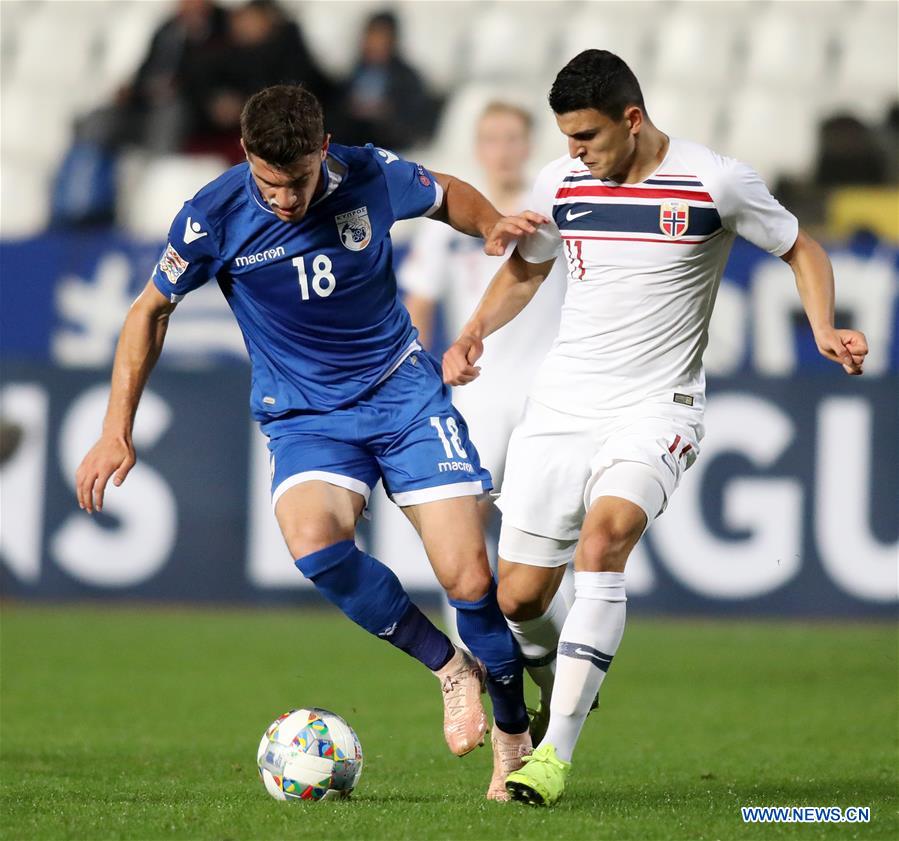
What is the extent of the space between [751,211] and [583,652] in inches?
59.1

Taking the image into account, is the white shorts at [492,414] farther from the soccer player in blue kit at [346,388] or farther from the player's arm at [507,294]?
the player's arm at [507,294]

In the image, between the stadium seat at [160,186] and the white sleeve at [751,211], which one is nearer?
the white sleeve at [751,211]

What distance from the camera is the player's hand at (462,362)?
520 cm

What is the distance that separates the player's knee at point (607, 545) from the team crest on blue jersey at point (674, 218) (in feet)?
3.23

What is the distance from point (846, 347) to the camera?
16.3ft

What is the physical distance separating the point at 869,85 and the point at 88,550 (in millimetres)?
8094

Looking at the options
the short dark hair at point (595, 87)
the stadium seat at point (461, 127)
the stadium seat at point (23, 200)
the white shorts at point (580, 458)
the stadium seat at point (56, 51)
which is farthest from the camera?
the stadium seat at point (56, 51)

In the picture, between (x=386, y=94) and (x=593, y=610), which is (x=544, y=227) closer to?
(x=593, y=610)

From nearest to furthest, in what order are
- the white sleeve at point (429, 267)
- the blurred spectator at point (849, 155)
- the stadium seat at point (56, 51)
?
the white sleeve at point (429, 267), the blurred spectator at point (849, 155), the stadium seat at point (56, 51)

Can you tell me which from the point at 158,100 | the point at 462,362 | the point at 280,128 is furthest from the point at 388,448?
the point at 158,100

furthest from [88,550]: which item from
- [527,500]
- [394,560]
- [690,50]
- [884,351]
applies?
[690,50]

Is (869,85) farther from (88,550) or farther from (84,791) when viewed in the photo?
(84,791)

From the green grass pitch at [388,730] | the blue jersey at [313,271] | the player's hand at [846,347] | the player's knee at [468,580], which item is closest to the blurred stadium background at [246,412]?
the green grass pitch at [388,730]

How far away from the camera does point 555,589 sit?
18.2ft
